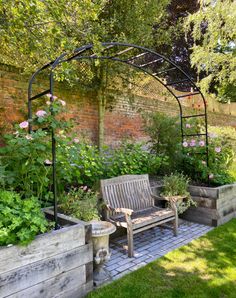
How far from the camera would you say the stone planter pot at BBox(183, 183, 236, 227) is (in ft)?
12.8

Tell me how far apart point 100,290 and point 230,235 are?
218 centimetres

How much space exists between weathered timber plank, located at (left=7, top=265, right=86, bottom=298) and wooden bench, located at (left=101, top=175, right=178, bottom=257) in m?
0.91

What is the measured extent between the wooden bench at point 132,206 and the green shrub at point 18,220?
4.09ft

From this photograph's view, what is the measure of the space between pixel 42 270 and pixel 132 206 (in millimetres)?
1809

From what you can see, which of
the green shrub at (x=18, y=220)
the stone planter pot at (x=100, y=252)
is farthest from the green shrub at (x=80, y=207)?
the green shrub at (x=18, y=220)

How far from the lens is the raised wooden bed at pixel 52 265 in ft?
5.71

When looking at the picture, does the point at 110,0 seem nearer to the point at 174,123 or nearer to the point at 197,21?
the point at 197,21

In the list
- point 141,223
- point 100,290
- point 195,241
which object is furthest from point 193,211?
point 100,290

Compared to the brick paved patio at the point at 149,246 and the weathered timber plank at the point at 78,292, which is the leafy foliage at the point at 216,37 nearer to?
the brick paved patio at the point at 149,246

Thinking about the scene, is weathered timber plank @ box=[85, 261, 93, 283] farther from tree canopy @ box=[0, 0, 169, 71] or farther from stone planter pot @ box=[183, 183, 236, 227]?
stone planter pot @ box=[183, 183, 236, 227]

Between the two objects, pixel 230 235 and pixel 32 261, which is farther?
pixel 230 235

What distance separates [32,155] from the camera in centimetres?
233

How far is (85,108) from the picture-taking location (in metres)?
6.64

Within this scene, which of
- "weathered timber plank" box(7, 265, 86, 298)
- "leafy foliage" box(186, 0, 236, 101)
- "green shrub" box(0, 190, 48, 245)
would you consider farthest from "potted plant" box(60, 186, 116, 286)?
"leafy foliage" box(186, 0, 236, 101)
